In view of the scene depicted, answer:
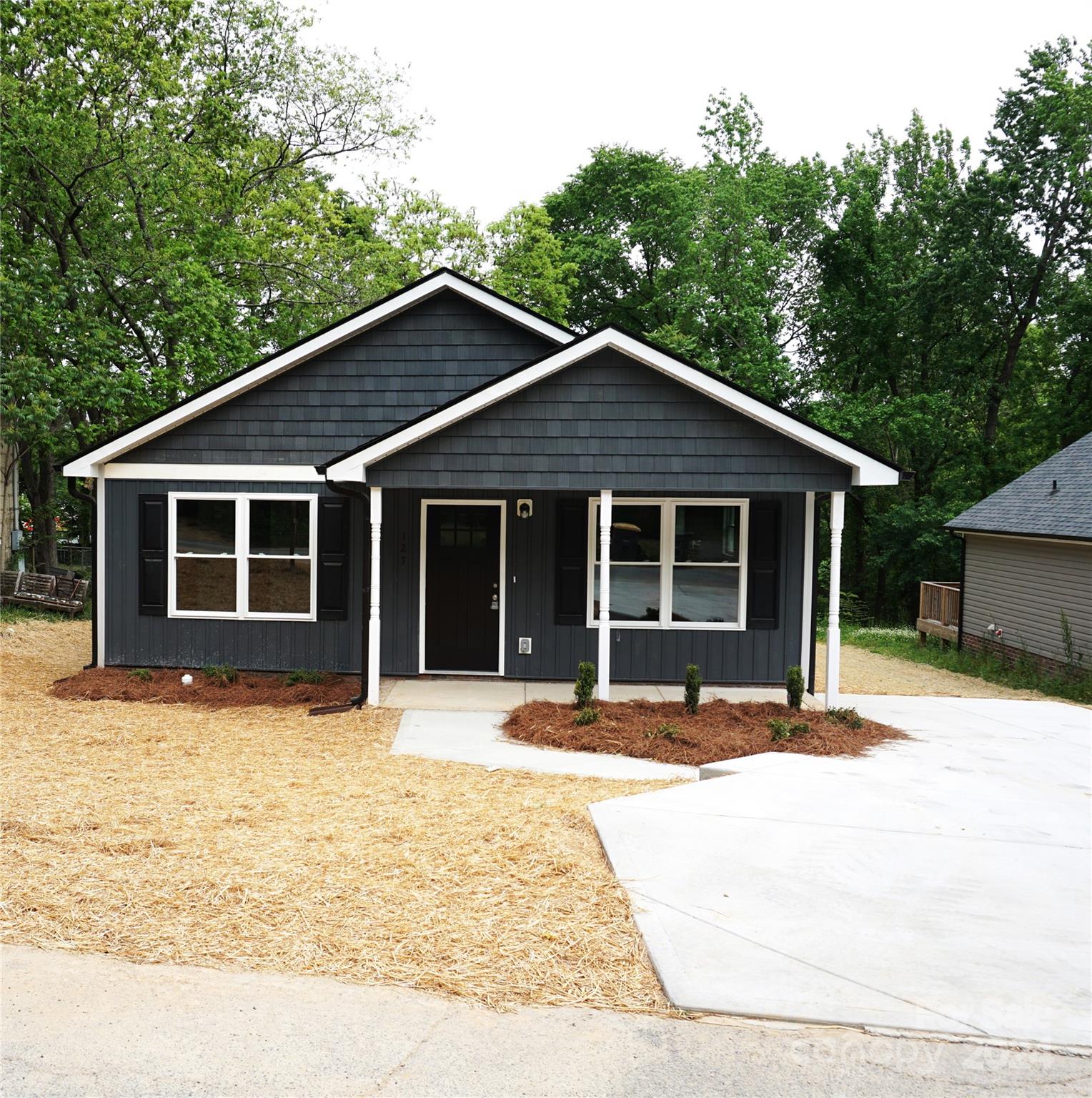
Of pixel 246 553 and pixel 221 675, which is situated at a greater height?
pixel 246 553

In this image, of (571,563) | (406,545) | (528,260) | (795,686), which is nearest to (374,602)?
(406,545)

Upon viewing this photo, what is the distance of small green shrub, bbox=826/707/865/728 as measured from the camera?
8.76m

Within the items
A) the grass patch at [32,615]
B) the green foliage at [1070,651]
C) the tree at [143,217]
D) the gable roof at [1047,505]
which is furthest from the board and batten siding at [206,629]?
the gable roof at [1047,505]

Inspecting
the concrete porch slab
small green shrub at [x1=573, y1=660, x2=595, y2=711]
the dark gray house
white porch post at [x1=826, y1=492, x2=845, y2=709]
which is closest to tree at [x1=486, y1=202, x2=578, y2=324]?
the dark gray house

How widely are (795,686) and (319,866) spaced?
5743 millimetres

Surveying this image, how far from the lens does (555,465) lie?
9156 mm

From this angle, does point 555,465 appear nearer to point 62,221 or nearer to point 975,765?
point 975,765

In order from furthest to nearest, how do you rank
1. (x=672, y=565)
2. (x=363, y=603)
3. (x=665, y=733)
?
(x=672, y=565), (x=363, y=603), (x=665, y=733)

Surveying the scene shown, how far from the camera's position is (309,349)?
35.3ft

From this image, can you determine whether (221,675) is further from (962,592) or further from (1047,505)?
(962,592)

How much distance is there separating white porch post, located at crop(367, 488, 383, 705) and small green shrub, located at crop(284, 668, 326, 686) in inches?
43.7

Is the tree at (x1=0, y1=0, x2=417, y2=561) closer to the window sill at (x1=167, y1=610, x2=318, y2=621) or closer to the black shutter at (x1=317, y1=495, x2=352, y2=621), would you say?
the window sill at (x1=167, y1=610, x2=318, y2=621)

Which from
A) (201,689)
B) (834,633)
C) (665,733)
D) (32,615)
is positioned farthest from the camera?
(32,615)

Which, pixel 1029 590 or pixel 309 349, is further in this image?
pixel 1029 590
